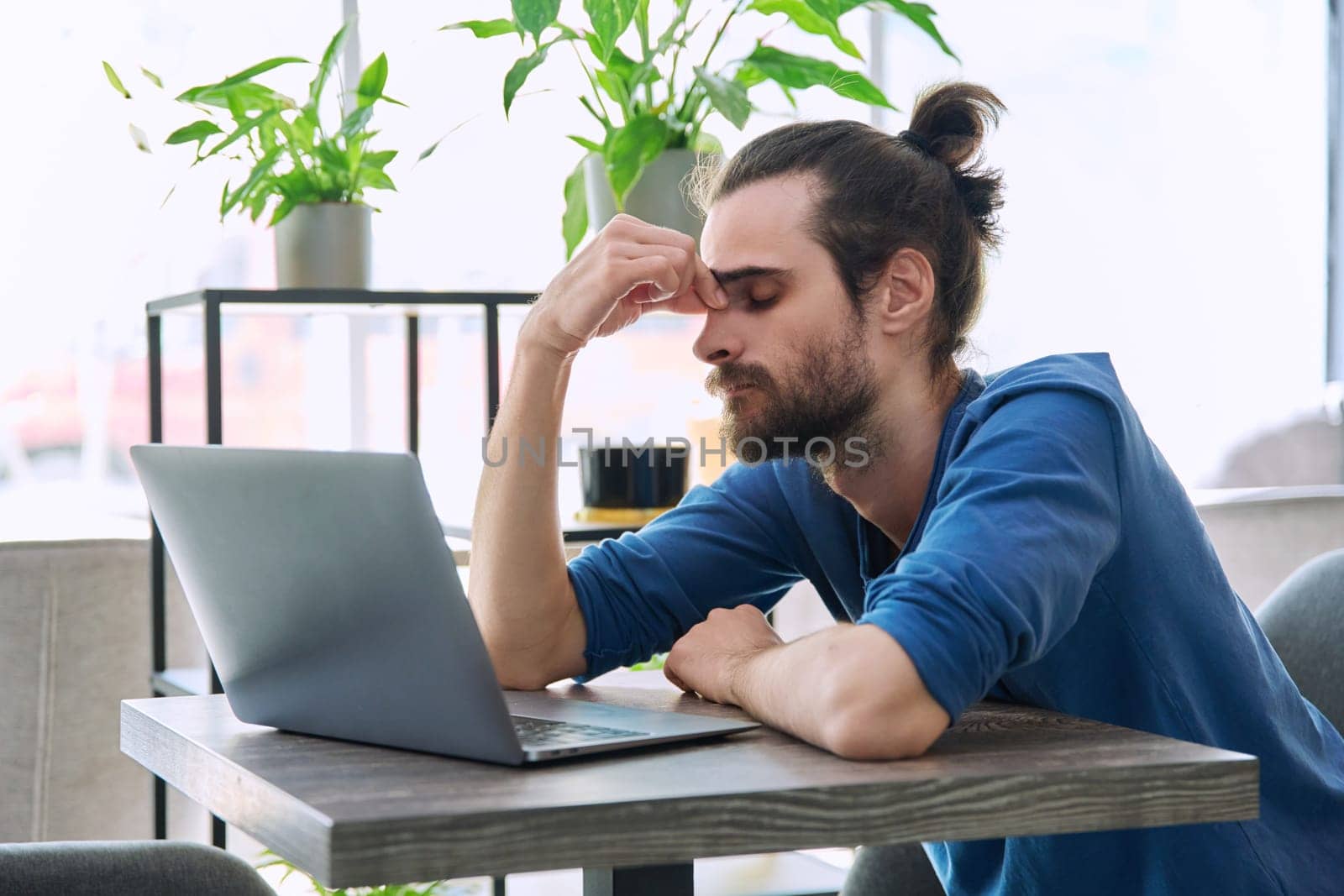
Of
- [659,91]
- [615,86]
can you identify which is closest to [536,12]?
[615,86]

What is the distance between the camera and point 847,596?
1.46 meters

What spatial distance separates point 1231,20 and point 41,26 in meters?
2.83

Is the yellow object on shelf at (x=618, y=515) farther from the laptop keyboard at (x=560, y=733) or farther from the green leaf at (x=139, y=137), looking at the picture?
the laptop keyboard at (x=560, y=733)

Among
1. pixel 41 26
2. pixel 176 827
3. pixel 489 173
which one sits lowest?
pixel 176 827

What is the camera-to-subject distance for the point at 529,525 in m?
1.36

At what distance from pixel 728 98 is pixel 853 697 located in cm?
123

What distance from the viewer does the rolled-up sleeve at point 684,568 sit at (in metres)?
1.39

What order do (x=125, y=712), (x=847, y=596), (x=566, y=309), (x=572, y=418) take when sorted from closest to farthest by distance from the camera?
1. (x=125, y=712)
2. (x=566, y=309)
3. (x=847, y=596)
4. (x=572, y=418)

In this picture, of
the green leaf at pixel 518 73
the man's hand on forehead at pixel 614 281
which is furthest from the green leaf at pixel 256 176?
the man's hand on forehead at pixel 614 281

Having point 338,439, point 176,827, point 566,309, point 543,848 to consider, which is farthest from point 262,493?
point 338,439

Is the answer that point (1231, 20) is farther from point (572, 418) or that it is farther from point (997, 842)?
point (997, 842)

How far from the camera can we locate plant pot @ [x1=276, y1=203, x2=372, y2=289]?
207cm

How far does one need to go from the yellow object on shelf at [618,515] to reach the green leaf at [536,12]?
2.36 feet

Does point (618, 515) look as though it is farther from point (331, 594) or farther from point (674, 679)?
point (331, 594)
